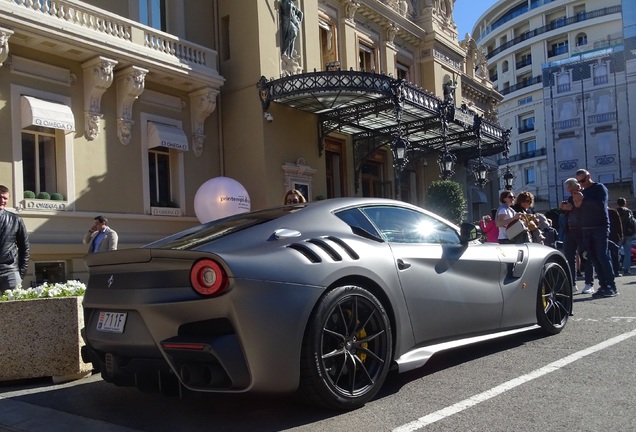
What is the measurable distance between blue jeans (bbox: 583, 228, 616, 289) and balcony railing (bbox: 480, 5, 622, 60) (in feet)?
214

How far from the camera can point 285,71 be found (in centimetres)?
1642

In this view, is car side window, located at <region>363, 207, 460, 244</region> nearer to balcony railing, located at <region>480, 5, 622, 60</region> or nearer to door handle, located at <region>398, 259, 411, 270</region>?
door handle, located at <region>398, 259, 411, 270</region>

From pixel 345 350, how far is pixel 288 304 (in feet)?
1.77

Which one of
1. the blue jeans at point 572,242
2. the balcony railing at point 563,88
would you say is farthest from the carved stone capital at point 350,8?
the balcony railing at point 563,88

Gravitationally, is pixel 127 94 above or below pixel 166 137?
above

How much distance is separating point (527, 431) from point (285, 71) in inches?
571

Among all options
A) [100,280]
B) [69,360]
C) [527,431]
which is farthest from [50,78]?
[527,431]

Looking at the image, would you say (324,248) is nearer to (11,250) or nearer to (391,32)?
(11,250)

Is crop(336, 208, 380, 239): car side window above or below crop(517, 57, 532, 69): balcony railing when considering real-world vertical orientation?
below

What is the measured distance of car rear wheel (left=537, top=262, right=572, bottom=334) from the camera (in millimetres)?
5570

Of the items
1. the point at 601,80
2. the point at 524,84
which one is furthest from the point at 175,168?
the point at 524,84

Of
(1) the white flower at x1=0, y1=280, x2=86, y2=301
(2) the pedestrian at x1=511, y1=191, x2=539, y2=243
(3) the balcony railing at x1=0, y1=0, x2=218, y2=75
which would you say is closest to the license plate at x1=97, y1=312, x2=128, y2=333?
(1) the white flower at x1=0, y1=280, x2=86, y2=301

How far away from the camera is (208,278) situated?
3273 mm

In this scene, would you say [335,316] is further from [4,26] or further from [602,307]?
[4,26]
